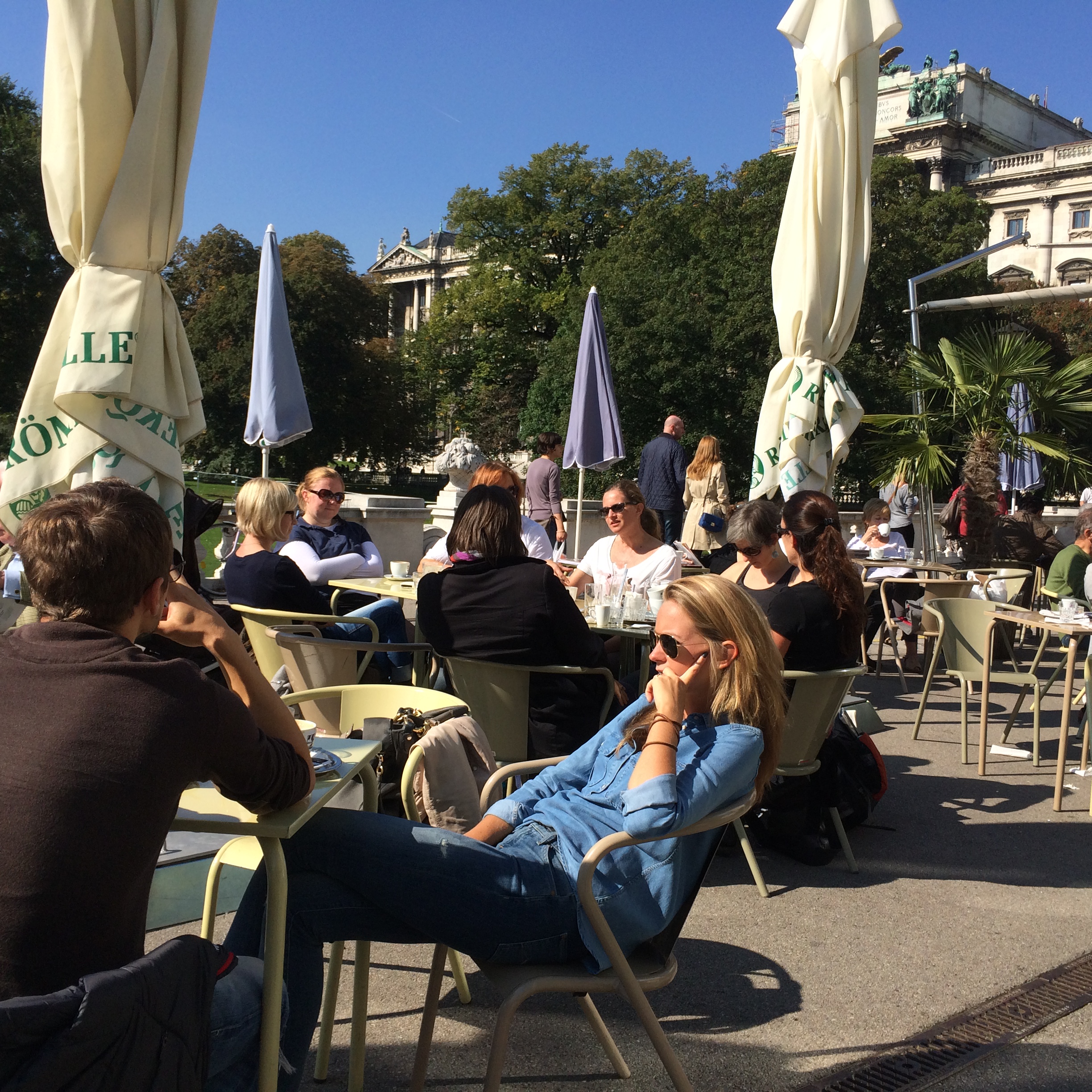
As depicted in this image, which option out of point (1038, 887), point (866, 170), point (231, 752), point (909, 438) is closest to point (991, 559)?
point (909, 438)

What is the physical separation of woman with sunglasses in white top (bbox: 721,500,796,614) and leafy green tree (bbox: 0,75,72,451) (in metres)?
27.8

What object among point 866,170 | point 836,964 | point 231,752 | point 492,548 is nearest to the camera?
point 231,752

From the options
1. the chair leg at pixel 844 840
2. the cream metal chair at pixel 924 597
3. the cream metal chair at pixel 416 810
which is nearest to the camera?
the cream metal chair at pixel 416 810

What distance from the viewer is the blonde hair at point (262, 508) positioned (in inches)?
213

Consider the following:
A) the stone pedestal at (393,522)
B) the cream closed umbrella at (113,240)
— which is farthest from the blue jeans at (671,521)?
the cream closed umbrella at (113,240)

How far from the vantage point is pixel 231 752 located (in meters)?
1.86

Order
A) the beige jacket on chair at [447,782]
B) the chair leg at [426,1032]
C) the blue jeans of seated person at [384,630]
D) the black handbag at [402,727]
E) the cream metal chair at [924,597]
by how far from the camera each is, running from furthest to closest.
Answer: the cream metal chair at [924,597], the blue jeans of seated person at [384,630], the black handbag at [402,727], the beige jacket on chair at [447,782], the chair leg at [426,1032]

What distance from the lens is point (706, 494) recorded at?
10984mm

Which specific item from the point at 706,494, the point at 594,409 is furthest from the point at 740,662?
the point at 706,494

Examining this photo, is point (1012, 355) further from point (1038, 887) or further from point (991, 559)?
point (1038, 887)

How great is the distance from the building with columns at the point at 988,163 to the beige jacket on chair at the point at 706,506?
6005 cm

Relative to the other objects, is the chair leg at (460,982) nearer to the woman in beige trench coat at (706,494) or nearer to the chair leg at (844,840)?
the chair leg at (844,840)

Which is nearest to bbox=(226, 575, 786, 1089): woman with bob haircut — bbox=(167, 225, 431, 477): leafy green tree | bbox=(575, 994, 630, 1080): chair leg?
bbox=(575, 994, 630, 1080): chair leg

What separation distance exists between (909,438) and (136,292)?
29.0ft
